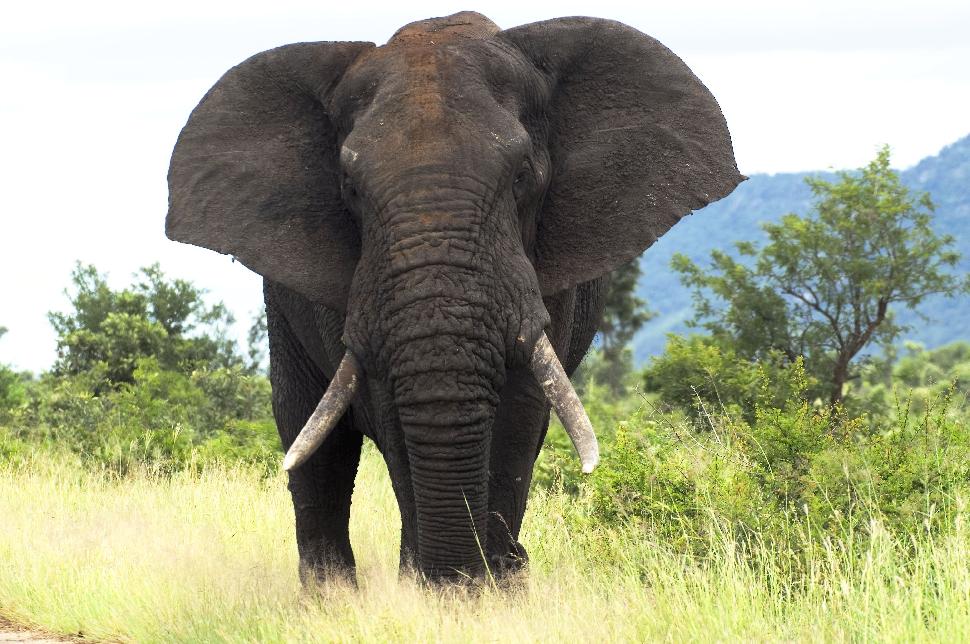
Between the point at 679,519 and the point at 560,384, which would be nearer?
the point at 560,384

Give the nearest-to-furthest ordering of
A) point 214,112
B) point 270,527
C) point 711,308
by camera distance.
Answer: point 214,112, point 270,527, point 711,308

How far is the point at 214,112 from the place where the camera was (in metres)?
7.63

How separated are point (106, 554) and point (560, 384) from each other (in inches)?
175

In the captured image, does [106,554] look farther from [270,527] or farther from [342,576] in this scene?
[342,576]

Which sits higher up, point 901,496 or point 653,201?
point 653,201

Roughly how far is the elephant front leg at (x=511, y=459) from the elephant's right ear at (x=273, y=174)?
0.96 meters

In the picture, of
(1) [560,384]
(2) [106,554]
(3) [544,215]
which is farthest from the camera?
(2) [106,554]

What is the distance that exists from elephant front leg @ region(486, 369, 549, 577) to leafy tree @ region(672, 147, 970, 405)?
17.3 metres

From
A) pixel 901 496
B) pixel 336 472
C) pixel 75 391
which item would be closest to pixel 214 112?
pixel 336 472

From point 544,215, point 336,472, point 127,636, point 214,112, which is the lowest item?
point 127,636

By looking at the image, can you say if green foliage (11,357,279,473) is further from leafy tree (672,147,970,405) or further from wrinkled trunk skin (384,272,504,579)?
leafy tree (672,147,970,405)

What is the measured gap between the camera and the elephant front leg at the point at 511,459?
6.88m

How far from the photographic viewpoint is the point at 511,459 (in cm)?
704

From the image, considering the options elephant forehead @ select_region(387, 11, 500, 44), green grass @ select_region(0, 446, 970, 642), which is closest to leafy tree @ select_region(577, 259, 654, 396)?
green grass @ select_region(0, 446, 970, 642)
